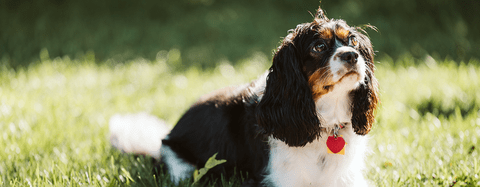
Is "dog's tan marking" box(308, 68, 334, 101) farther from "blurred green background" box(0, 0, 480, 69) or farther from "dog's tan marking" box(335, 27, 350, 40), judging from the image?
"blurred green background" box(0, 0, 480, 69)

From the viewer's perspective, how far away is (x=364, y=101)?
2.53m

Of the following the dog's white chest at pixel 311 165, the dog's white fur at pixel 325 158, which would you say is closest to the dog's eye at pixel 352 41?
the dog's white fur at pixel 325 158

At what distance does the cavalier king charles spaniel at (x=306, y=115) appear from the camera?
240 centimetres

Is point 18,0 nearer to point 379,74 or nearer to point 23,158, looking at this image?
point 23,158

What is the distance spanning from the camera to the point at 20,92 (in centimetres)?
500

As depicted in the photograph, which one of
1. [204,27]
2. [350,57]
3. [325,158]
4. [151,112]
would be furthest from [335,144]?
[204,27]

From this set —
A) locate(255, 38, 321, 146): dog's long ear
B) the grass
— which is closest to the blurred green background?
the grass

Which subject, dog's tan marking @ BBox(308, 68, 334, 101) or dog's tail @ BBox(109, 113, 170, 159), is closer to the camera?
dog's tan marking @ BBox(308, 68, 334, 101)

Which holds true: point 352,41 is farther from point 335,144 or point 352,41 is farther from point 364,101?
point 335,144

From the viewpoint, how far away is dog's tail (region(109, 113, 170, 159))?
350 centimetres

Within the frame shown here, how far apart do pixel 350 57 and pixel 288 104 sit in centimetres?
52

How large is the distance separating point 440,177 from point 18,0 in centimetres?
874

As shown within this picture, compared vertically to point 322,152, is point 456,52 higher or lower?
lower

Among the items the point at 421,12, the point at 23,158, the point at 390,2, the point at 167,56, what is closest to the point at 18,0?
the point at 167,56
